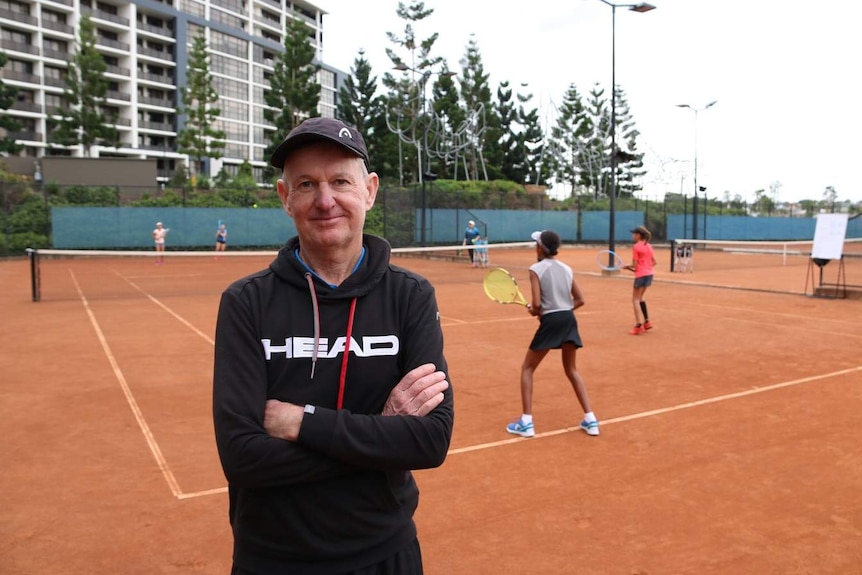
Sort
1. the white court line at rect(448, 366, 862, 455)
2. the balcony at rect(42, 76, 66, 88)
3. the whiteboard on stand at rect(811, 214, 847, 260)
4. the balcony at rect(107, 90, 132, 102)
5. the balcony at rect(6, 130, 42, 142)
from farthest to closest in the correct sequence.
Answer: the balcony at rect(107, 90, 132, 102) → the balcony at rect(42, 76, 66, 88) → the balcony at rect(6, 130, 42, 142) → the whiteboard on stand at rect(811, 214, 847, 260) → the white court line at rect(448, 366, 862, 455)

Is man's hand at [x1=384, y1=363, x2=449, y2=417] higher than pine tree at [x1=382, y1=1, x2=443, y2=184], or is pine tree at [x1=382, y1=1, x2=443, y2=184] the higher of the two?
pine tree at [x1=382, y1=1, x2=443, y2=184]

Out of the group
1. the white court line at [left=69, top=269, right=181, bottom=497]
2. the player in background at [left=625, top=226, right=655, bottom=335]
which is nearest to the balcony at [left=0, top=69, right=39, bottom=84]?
the white court line at [left=69, top=269, right=181, bottom=497]

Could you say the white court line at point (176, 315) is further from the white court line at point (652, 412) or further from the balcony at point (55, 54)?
the balcony at point (55, 54)

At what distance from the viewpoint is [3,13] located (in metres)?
59.2

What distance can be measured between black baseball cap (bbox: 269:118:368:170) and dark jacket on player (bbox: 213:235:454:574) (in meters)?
0.30

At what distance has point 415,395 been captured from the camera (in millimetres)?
1865

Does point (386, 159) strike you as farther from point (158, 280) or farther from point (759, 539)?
point (759, 539)

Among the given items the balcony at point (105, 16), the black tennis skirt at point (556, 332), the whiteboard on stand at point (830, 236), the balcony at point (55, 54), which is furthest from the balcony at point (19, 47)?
the black tennis skirt at point (556, 332)

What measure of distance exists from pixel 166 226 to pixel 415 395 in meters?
34.1

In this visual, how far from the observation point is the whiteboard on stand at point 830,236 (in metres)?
15.9

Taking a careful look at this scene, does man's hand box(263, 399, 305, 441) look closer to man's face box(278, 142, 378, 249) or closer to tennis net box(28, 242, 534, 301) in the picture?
man's face box(278, 142, 378, 249)

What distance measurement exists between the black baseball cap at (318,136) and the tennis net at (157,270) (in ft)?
30.4

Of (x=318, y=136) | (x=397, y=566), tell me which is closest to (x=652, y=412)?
(x=397, y=566)

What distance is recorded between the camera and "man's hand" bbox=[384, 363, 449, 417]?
186 cm
